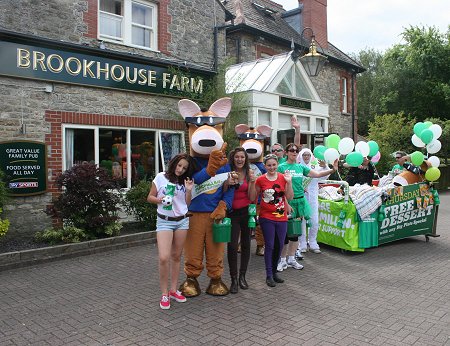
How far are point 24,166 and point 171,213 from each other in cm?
480

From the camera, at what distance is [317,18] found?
20.6 meters

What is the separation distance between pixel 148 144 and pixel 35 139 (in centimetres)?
285

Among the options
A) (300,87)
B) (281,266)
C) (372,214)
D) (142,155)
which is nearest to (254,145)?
(281,266)

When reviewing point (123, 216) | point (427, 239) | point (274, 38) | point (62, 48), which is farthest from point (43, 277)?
point (274, 38)

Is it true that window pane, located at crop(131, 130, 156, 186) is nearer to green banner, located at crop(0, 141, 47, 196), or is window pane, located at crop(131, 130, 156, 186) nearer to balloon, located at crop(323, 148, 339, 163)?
green banner, located at crop(0, 141, 47, 196)

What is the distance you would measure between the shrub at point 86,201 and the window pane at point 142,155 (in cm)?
222

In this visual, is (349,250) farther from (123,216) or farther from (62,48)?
(62,48)

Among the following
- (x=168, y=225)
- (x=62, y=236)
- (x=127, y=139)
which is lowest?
(x=62, y=236)

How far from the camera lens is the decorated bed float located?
7223 millimetres

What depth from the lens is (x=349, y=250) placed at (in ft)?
23.7

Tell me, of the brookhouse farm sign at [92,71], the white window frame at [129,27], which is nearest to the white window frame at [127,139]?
the brookhouse farm sign at [92,71]

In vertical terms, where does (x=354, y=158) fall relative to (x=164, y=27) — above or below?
below

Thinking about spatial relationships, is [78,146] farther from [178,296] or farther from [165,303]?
[165,303]

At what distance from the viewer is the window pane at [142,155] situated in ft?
33.3
